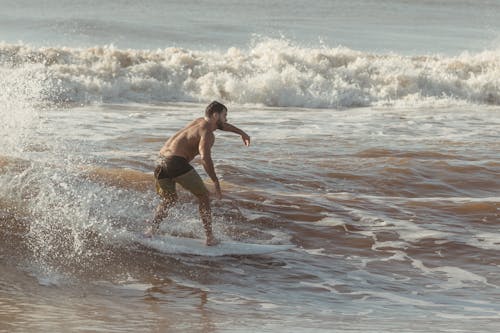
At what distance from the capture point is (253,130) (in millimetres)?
17203

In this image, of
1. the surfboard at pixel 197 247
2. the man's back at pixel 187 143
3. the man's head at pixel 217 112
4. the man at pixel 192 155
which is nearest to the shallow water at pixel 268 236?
the surfboard at pixel 197 247

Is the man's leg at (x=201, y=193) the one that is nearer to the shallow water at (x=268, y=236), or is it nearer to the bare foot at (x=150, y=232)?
the shallow water at (x=268, y=236)

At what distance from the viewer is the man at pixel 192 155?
28.6 ft

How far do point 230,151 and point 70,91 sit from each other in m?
7.86

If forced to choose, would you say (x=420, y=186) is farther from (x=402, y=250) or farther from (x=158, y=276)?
(x=158, y=276)

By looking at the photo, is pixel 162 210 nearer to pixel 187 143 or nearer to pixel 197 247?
pixel 197 247

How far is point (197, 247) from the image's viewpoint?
911cm

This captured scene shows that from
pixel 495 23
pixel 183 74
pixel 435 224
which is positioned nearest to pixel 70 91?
pixel 183 74

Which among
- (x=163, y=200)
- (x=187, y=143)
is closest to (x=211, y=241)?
(x=163, y=200)

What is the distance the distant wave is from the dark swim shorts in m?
12.0

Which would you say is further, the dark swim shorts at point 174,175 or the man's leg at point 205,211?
the man's leg at point 205,211

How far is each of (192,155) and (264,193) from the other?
2734mm

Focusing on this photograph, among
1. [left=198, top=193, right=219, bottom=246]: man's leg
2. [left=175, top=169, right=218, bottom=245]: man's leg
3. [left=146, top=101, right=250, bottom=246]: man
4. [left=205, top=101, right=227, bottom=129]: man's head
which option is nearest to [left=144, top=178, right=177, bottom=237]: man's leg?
[left=146, top=101, right=250, bottom=246]: man

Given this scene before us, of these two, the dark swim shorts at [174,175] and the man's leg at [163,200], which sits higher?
the dark swim shorts at [174,175]
